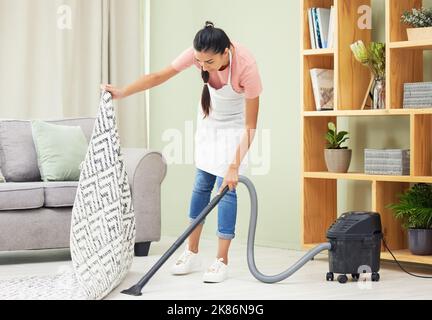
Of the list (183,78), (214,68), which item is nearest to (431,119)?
(214,68)

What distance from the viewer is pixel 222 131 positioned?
370 centimetres

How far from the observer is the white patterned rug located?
10.5ft

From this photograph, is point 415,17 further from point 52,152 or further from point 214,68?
point 52,152

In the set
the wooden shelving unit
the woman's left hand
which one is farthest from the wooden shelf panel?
the woman's left hand

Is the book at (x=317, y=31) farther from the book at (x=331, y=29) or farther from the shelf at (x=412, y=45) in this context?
the shelf at (x=412, y=45)

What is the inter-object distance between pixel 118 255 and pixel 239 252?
1.45 m

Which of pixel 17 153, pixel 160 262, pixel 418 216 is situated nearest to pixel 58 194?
pixel 17 153

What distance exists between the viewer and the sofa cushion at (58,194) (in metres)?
4.20

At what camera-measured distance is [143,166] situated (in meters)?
4.38

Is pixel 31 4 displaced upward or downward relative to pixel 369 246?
upward

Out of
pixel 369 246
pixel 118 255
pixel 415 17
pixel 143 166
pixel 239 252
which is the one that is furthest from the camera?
pixel 239 252

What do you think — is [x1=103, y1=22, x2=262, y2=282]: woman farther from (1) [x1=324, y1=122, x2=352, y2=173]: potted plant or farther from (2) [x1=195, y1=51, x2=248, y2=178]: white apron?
(1) [x1=324, y1=122, x2=352, y2=173]: potted plant

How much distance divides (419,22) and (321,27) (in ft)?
1.96

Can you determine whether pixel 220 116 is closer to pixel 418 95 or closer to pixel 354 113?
pixel 354 113
